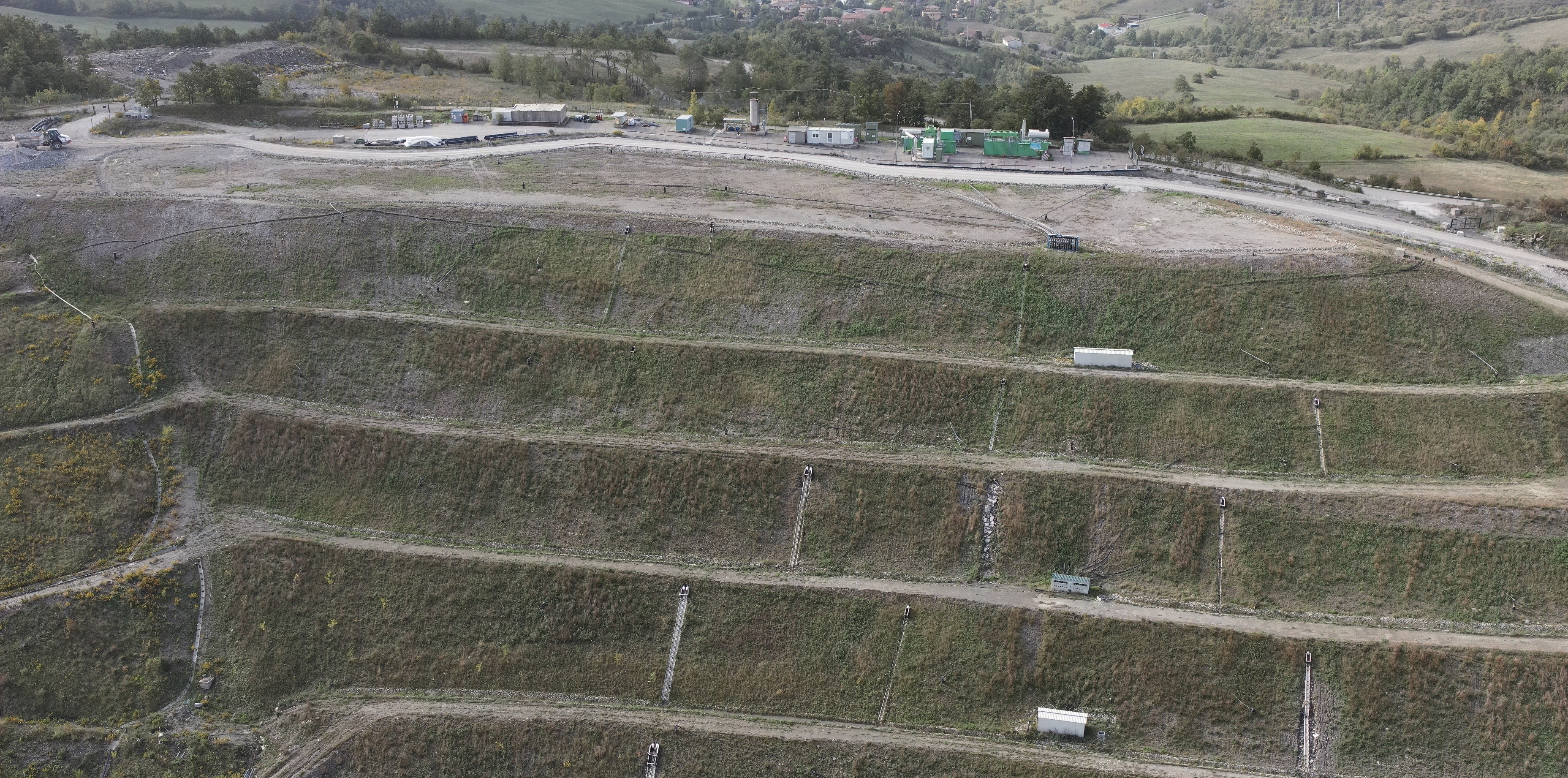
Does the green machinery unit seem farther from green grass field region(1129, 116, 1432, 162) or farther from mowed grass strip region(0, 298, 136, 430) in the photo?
mowed grass strip region(0, 298, 136, 430)

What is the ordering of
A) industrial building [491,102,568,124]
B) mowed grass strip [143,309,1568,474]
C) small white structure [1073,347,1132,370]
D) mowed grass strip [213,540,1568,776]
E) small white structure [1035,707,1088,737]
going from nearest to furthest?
mowed grass strip [213,540,1568,776]
small white structure [1035,707,1088,737]
mowed grass strip [143,309,1568,474]
small white structure [1073,347,1132,370]
industrial building [491,102,568,124]

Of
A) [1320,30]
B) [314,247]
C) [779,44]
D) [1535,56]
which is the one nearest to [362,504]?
[314,247]

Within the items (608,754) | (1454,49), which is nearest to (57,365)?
(608,754)

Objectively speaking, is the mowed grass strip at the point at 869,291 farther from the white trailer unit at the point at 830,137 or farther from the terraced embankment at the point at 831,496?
the white trailer unit at the point at 830,137

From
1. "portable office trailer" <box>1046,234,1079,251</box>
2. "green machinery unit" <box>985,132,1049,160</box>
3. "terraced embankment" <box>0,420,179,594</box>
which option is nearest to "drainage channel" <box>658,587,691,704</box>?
"terraced embankment" <box>0,420,179,594</box>

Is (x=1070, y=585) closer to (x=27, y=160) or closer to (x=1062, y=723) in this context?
(x=1062, y=723)

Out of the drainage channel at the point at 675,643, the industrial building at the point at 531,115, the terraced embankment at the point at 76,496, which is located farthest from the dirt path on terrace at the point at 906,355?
the industrial building at the point at 531,115
